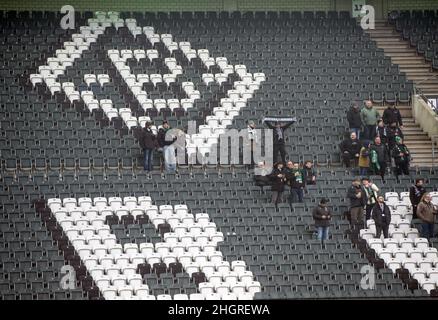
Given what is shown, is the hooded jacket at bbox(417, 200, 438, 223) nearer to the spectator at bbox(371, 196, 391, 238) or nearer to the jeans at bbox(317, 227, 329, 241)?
the spectator at bbox(371, 196, 391, 238)

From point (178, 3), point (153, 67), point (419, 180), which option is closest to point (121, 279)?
point (419, 180)

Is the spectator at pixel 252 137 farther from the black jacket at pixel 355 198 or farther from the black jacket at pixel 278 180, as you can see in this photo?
the black jacket at pixel 355 198

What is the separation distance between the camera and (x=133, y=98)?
3791 centimetres

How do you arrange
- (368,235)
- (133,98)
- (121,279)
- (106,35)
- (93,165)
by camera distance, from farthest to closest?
(106,35) → (133,98) → (93,165) → (368,235) → (121,279)

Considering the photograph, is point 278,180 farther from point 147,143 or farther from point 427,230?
point 427,230

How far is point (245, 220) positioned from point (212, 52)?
788 cm

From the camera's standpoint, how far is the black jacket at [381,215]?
32719mm

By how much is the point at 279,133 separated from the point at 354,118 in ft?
6.56

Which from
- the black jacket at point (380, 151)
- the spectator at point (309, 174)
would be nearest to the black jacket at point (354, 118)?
the black jacket at point (380, 151)

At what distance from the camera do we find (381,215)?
32.7 meters

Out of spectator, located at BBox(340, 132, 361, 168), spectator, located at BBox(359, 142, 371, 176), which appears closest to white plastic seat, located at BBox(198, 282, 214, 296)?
spectator, located at BBox(359, 142, 371, 176)

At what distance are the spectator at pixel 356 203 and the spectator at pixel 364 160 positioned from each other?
70.3 inches

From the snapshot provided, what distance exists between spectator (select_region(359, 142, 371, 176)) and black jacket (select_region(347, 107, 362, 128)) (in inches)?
45.6

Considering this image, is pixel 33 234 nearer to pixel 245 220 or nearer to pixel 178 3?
pixel 245 220
